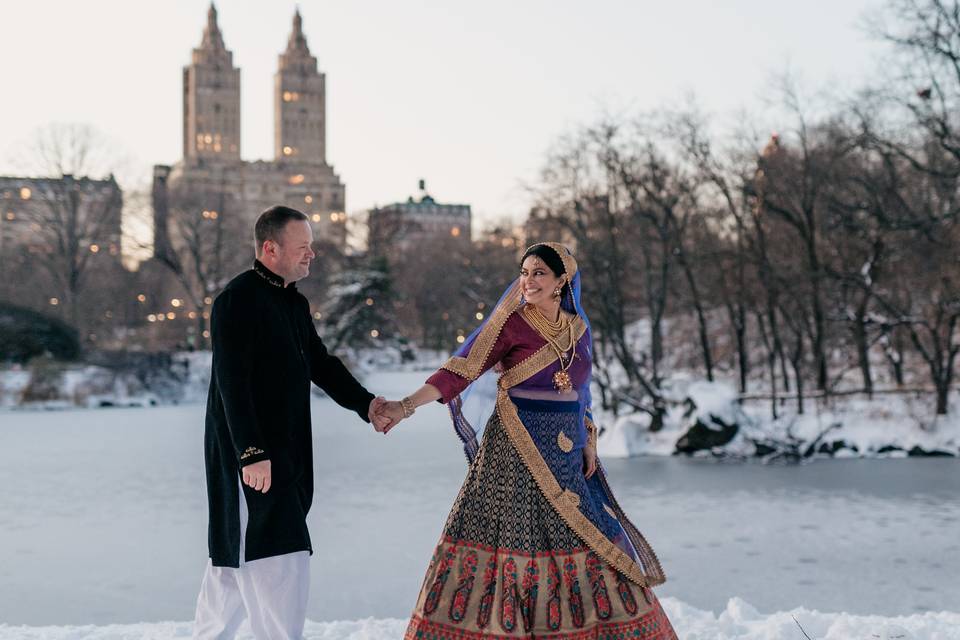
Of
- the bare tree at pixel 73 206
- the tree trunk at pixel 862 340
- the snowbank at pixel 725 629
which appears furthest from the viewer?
the bare tree at pixel 73 206

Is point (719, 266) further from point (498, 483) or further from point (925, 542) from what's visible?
point (498, 483)

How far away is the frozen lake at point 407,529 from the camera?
268 inches

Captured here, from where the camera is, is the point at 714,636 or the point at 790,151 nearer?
the point at 714,636

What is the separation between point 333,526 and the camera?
31.2 feet

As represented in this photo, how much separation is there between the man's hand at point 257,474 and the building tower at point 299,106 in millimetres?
124415

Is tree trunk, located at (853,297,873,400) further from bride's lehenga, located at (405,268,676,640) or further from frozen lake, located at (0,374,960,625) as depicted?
bride's lehenga, located at (405,268,676,640)

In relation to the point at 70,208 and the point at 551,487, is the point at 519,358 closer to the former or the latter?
the point at 551,487

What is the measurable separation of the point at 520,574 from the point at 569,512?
0.32m

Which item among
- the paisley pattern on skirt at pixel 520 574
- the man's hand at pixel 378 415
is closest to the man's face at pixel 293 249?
the man's hand at pixel 378 415

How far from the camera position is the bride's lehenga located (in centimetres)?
397

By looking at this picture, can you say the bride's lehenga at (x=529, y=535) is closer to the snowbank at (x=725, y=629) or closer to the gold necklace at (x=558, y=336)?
the gold necklace at (x=558, y=336)

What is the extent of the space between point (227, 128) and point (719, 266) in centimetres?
11500

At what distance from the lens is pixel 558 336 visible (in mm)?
4391

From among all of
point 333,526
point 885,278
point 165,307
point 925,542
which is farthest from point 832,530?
point 165,307
